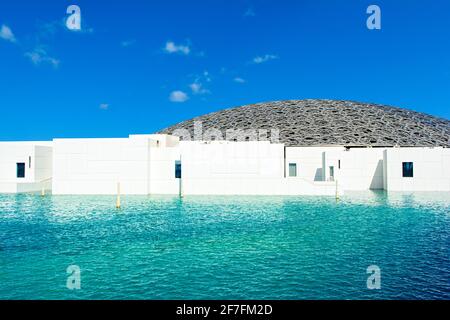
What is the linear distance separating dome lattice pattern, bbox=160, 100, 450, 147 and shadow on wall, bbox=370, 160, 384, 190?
22.6 feet

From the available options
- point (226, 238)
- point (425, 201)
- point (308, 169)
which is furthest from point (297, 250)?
point (308, 169)

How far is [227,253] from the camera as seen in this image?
11.6 meters

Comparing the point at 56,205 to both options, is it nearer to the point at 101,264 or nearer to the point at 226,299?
the point at 101,264

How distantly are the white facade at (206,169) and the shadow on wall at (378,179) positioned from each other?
0.31 feet

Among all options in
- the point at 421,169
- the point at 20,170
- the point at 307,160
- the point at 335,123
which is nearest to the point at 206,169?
the point at 307,160

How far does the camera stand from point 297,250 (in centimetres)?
1193

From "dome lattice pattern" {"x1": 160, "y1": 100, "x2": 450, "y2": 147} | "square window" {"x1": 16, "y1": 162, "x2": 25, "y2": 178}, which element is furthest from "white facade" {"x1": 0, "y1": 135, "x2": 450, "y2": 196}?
"dome lattice pattern" {"x1": 160, "y1": 100, "x2": 450, "y2": 147}

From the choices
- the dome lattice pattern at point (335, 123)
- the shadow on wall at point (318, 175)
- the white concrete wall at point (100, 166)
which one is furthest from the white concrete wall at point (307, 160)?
the white concrete wall at point (100, 166)

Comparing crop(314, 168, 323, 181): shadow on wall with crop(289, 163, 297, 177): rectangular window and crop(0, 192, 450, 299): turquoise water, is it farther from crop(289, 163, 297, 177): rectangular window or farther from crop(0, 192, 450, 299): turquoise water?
crop(0, 192, 450, 299): turquoise water

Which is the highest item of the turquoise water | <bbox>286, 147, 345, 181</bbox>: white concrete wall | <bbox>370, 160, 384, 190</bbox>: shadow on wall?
<bbox>286, 147, 345, 181</bbox>: white concrete wall

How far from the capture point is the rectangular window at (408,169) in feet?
107

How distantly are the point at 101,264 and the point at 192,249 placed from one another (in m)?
3.13

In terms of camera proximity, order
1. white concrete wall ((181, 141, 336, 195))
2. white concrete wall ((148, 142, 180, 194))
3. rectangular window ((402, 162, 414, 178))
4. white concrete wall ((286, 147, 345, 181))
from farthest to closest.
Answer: white concrete wall ((286, 147, 345, 181))
rectangular window ((402, 162, 414, 178))
white concrete wall ((148, 142, 180, 194))
white concrete wall ((181, 141, 336, 195))

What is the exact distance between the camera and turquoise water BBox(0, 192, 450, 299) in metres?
8.43
